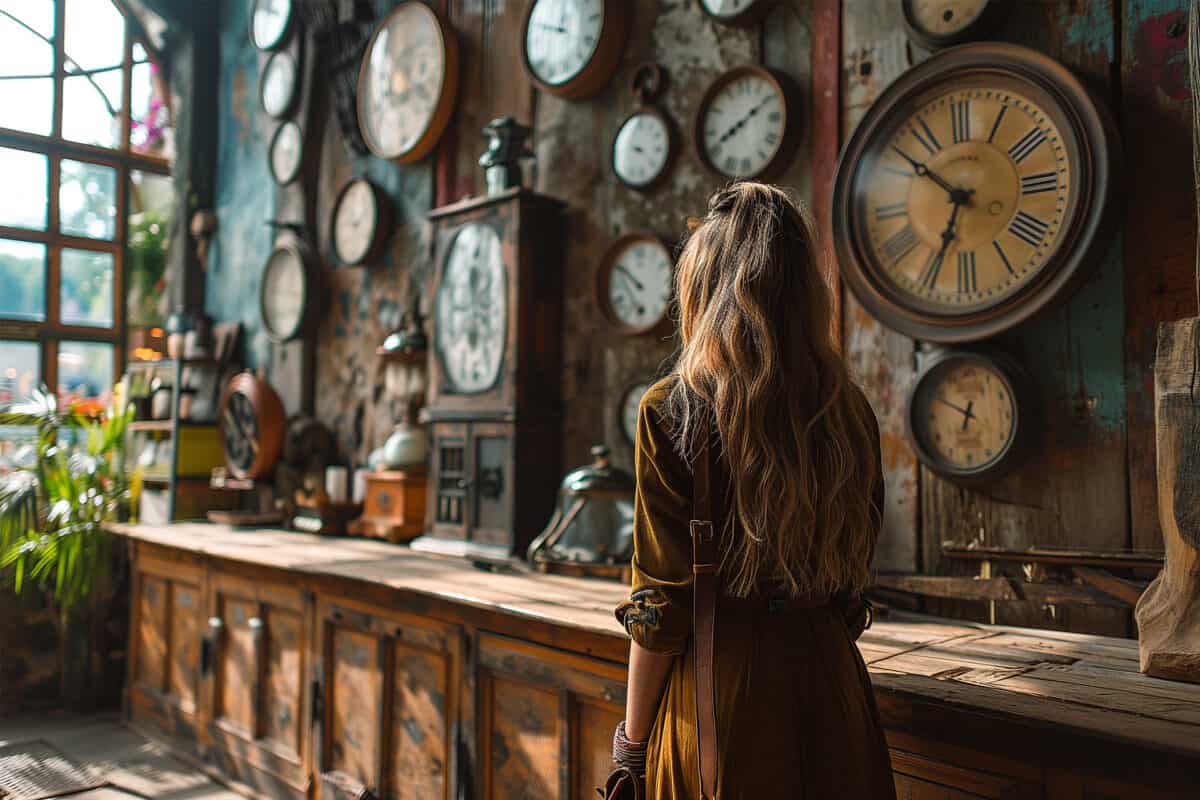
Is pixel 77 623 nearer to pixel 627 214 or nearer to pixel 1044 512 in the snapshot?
pixel 627 214

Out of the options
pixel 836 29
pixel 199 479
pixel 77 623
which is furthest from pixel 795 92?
pixel 77 623

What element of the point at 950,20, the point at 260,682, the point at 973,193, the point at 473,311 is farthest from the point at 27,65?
the point at 973,193

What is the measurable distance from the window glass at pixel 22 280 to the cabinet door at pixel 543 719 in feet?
15.8

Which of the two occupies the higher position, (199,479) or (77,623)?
(199,479)

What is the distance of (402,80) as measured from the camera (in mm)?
4113

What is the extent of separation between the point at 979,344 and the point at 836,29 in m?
1.06

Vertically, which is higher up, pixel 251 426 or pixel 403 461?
pixel 251 426

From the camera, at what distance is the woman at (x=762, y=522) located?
1366 millimetres

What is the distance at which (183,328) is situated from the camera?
5.16m

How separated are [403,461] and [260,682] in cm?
104

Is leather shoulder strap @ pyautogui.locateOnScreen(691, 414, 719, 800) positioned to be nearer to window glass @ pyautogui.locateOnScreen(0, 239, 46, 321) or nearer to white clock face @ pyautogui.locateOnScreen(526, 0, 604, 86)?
white clock face @ pyautogui.locateOnScreen(526, 0, 604, 86)

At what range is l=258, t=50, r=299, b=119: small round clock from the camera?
4.86 meters

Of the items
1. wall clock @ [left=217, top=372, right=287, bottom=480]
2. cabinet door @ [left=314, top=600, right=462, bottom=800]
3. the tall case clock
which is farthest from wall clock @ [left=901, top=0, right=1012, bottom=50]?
wall clock @ [left=217, top=372, right=287, bottom=480]

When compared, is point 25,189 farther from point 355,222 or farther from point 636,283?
point 636,283
